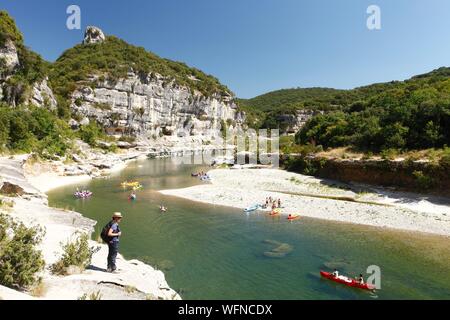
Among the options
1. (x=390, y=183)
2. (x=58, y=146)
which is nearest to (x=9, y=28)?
(x=58, y=146)

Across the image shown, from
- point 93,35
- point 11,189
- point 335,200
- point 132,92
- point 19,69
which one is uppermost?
point 93,35

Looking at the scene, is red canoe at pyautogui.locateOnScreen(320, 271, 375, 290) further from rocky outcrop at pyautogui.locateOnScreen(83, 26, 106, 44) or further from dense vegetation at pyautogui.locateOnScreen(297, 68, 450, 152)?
rocky outcrop at pyautogui.locateOnScreen(83, 26, 106, 44)

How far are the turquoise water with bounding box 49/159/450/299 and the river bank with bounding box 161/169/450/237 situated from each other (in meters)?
2.17

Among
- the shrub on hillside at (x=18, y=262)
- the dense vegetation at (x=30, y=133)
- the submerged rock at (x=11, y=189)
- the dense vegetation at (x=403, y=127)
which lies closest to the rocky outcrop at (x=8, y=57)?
the dense vegetation at (x=30, y=133)

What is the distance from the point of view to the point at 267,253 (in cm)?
2055

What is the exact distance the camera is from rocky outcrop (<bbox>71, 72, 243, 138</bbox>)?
9862cm

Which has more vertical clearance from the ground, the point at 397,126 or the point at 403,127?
the point at 397,126

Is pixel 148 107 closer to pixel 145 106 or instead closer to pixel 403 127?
pixel 145 106

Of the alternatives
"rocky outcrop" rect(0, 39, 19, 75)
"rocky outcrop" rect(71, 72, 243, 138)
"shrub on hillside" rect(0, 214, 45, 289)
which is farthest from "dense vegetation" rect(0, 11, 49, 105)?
"shrub on hillside" rect(0, 214, 45, 289)

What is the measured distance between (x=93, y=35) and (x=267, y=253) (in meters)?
148

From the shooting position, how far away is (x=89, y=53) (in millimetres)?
124812

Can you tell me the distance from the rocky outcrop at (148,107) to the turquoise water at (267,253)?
7320 cm

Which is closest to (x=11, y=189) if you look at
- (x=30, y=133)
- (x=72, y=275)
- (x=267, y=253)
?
(x=72, y=275)
